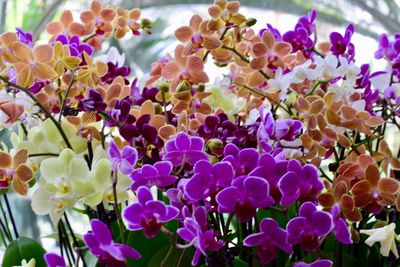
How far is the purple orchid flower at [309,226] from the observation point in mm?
324

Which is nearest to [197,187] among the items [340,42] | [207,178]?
[207,178]

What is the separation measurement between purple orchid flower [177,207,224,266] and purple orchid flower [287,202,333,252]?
4 centimetres

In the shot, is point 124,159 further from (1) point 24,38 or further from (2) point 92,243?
(1) point 24,38

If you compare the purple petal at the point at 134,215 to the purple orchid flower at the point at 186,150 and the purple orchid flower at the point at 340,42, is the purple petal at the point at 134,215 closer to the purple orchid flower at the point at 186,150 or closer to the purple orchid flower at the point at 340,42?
the purple orchid flower at the point at 186,150

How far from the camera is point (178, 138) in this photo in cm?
34

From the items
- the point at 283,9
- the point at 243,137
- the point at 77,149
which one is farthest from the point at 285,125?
the point at 283,9

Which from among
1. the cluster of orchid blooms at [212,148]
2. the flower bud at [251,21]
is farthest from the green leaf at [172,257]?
the flower bud at [251,21]

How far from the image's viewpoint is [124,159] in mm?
333

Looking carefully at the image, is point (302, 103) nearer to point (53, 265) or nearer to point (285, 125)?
point (285, 125)

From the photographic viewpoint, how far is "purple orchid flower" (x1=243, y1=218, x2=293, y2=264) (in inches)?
12.9

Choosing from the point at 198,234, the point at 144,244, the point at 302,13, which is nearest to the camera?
the point at 198,234

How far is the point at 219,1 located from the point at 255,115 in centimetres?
9

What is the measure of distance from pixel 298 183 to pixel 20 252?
0.23 m

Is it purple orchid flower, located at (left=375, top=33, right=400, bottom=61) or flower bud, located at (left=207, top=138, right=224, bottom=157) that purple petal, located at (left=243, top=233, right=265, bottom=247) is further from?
purple orchid flower, located at (left=375, top=33, right=400, bottom=61)
